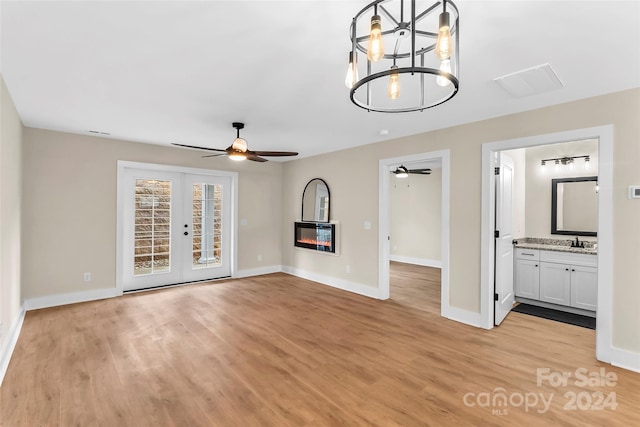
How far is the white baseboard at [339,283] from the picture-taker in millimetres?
4953

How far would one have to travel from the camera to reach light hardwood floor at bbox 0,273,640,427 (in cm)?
208

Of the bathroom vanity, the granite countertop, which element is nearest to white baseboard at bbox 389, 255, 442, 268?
the granite countertop

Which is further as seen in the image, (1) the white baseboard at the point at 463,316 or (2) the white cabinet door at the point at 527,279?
(2) the white cabinet door at the point at 527,279

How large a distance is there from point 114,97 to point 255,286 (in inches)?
143

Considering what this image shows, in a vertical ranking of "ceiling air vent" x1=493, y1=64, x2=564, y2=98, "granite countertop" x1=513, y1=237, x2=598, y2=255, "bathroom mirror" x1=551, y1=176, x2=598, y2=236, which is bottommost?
"granite countertop" x1=513, y1=237, x2=598, y2=255

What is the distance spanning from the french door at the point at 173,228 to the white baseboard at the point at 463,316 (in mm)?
4204

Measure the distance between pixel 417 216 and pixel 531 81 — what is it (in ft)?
18.4

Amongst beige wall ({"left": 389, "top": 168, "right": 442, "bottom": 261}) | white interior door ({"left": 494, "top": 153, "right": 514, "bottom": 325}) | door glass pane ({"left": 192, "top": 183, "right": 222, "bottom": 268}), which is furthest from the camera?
beige wall ({"left": 389, "top": 168, "right": 442, "bottom": 261})

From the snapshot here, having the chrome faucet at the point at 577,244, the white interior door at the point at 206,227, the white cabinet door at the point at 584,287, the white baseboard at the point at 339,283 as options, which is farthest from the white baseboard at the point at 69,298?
the chrome faucet at the point at 577,244

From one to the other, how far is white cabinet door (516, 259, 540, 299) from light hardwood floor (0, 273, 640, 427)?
757 millimetres

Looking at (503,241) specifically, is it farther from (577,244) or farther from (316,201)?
(316,201)

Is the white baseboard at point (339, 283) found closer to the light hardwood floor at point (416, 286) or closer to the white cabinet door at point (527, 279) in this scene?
the light hardwood floor at point (416, 286)

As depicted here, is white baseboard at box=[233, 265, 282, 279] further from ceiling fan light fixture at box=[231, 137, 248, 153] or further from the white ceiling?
the white ceiling

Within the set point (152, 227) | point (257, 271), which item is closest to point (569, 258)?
point (257, 271)
